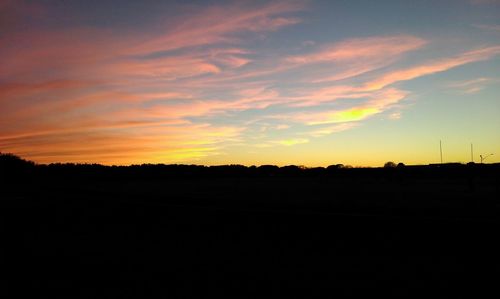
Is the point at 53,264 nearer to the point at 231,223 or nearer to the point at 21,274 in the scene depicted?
the point at 21,274

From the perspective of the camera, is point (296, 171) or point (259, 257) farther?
point (296, 171)

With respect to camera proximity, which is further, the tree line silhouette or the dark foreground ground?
the tree line silhouette

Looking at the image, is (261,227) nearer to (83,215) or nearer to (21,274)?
(21,274)

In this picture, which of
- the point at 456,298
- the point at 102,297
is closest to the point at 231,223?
the point at 102,297

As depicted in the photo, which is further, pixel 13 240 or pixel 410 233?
pixel 13 240

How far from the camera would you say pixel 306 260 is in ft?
31.0

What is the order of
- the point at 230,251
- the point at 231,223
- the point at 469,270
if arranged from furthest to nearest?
1. the point at 231,223
2. the point at 230,251
3. the point at 469,270

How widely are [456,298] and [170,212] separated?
13643mm

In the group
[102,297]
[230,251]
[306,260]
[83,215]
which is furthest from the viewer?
[83,215]

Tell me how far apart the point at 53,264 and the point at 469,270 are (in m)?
8.63

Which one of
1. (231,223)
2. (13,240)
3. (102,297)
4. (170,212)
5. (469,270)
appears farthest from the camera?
(170,212)

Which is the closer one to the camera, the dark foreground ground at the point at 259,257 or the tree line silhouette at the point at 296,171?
the dark foreground ground at the point at 259,257

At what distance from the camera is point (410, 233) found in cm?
1111

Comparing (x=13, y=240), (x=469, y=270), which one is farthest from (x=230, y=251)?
(x=13, y=240)
